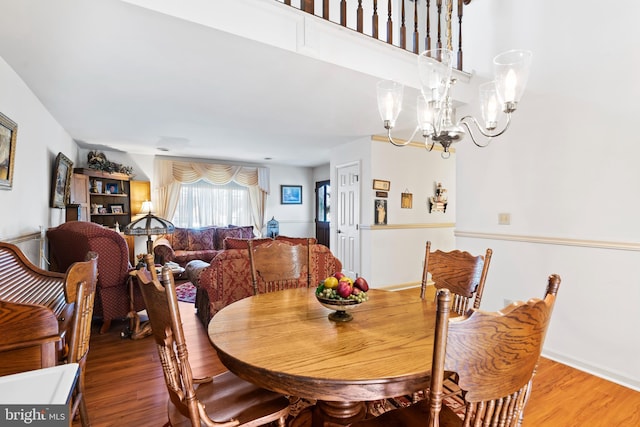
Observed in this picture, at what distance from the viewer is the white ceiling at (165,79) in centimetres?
193

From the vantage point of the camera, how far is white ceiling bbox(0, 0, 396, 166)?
193 centimetres

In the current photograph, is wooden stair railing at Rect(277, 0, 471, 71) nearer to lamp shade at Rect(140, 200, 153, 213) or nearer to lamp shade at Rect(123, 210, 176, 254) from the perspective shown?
lamp shade at Rect(123, 210, 176, 254)

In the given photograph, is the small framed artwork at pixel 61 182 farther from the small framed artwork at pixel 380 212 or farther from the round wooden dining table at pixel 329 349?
the small framed artwork at pixel 380 212

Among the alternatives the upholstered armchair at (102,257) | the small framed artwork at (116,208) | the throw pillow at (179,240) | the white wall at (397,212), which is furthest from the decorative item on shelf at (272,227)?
the upholstered armchair at (102,257)

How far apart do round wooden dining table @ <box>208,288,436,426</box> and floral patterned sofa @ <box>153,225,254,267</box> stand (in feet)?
14.7

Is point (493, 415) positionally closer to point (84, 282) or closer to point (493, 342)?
point (493, 342)

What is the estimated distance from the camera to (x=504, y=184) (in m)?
3.00

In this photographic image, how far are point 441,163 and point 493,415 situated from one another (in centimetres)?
520

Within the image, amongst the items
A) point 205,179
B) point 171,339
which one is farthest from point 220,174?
point 171,339

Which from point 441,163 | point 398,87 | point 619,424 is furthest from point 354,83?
point 441,163

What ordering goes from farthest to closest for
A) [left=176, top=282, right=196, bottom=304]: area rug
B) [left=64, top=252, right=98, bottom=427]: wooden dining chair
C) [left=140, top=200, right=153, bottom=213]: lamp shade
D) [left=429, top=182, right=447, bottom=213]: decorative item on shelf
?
[left=140, top=200, right=153, bottom=213]: lamp shade < [left=429, top=182, right=447, bottom=213]: decorative item on shelf < [left=176, top=282, right=196, bottom=304]: area rug < [left=64, top=252, right=98, bottom=427]: wooden dining chair

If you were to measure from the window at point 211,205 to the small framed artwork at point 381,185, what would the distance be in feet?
12.3

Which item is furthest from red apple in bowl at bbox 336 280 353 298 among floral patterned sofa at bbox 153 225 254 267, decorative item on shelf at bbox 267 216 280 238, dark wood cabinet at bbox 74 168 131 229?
decorative item on shelf at bbox 267 216 280 238

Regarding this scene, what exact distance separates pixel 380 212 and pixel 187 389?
13.9ft
